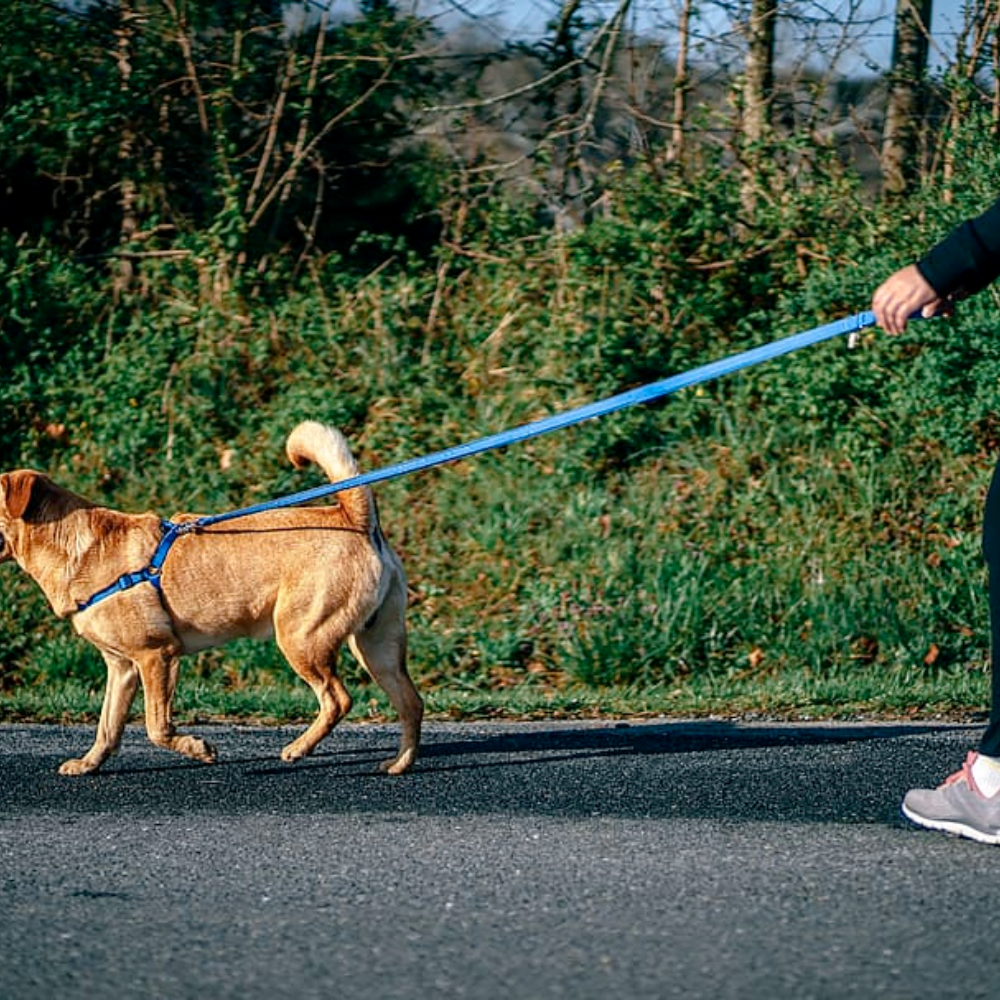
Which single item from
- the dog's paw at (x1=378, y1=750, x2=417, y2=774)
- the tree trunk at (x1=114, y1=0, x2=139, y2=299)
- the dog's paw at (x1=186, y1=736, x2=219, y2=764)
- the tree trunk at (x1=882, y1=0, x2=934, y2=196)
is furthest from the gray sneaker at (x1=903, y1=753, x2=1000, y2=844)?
the tree trunk at (x1=114, y1=0, x2=139, y2=299)

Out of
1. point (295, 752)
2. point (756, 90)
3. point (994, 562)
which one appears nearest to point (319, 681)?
point (295, 752)

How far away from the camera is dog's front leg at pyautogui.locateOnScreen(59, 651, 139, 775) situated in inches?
245

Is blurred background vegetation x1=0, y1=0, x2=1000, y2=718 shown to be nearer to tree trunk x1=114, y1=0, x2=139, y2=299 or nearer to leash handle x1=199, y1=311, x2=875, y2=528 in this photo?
tree trunk x1=114, y1=0, x2=139, y2=299

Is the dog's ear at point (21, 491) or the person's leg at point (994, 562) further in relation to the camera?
the dog's ear at point (21, 491)

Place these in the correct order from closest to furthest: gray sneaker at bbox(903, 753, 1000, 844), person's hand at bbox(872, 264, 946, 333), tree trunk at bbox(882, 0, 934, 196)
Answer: person's hand at bbox(872, 264, 946, 333)
gray sneaker at bbox(903, 753, 1000, 844)
tree trunk at bbox(882, 0, 934, 196)

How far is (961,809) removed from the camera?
461 centimetres

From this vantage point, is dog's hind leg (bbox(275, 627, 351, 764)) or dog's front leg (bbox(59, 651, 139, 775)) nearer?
dog's front leg (bbox(59, 651, 139, 775))

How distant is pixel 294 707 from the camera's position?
798 cm

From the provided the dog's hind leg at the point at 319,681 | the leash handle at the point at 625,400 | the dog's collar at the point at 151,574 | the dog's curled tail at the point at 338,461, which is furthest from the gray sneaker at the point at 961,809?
the dog's collar at the point at 151,574

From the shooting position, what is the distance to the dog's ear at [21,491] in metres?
6.71

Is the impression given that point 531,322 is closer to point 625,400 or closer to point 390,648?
point 390,648

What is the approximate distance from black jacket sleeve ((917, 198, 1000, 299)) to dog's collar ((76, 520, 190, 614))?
11.1ft

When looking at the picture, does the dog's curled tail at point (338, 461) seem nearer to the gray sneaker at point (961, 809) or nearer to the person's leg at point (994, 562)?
the gray sneaker at point (961, 809)

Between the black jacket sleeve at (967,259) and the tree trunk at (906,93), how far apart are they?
8345 millimetres
